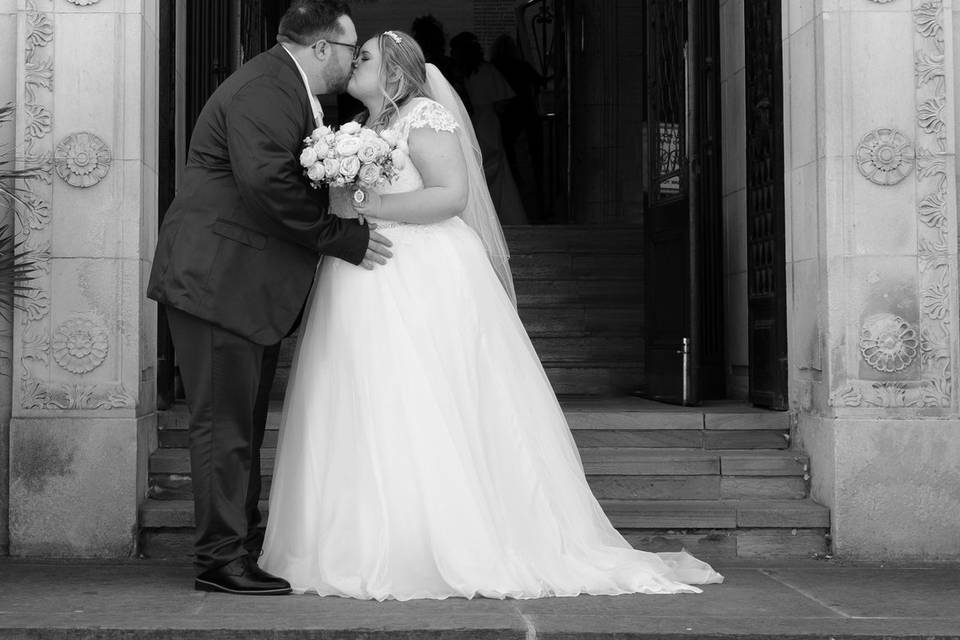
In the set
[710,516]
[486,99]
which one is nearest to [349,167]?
[710,516]

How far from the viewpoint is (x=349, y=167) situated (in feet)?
15.9

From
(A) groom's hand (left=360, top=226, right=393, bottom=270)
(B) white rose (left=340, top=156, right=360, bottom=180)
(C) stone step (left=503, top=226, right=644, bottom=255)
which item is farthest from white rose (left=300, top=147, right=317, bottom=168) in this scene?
(C) stone step (left=503, top=226, right=644, bottom=255)

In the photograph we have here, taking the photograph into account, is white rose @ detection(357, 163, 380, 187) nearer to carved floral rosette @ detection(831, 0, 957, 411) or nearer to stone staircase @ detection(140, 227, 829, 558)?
stone staircase @ detection(140, 227, 829, 558)

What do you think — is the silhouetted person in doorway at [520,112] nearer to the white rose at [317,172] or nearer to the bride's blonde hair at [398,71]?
the bride's blonde hair at [398,71]

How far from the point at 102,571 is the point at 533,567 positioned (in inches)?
80.3

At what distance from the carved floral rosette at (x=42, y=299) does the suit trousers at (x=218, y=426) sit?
1.17 m

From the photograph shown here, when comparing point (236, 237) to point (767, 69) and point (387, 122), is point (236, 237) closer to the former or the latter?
point (387, 122)

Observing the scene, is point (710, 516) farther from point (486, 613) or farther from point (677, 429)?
point (486, 613)

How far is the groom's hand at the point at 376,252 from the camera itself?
5117mm

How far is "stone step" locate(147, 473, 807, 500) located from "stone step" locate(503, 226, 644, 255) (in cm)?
431

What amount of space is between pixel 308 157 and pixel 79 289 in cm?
177

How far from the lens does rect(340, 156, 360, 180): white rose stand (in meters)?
4.84

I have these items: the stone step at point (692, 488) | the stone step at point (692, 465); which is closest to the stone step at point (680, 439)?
the stone step at point (692, 465)

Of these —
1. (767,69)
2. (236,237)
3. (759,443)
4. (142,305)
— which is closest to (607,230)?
(767,69)
